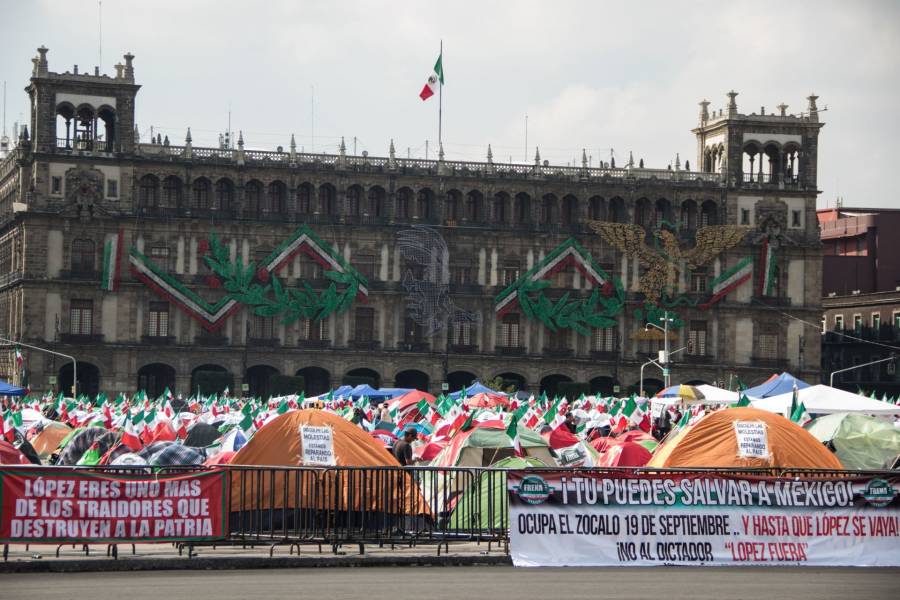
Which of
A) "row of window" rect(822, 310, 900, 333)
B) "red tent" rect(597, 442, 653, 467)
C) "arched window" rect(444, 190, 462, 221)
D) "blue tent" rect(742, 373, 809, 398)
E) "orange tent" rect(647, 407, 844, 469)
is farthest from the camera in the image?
"row of window" rect(822, 310, 900, 333)

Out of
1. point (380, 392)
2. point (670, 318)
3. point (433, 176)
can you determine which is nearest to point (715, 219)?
point (670, 318)

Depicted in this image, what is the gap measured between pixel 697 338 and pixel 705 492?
66420 millimetres

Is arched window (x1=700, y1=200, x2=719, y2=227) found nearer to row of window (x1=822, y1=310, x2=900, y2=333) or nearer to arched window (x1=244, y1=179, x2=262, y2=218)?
row of window (x1=822, y1=310, x2=900, y2=333)

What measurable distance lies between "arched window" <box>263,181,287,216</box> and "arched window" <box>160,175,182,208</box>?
473 cm

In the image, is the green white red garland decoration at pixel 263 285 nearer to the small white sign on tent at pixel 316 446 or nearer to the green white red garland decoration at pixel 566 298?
the green white red garland decoration at pixel 566 298

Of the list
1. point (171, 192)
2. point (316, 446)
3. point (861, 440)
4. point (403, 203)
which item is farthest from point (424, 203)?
point (316, 446)

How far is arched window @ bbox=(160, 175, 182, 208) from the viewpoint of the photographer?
268ft

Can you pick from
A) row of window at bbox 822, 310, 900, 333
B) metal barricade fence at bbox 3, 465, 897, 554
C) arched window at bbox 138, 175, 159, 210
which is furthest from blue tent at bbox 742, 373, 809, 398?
row of window at bbox 822, 310, 900, 333

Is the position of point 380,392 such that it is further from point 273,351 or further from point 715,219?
point 715,219

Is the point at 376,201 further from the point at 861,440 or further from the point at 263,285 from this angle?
the point at 861,440

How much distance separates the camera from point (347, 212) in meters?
83.4

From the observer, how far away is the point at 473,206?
3344 inches

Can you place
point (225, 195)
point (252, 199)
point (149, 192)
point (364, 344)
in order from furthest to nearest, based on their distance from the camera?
1. point (252, 199)
2. point (364, 344)
3. point (225, 195)
4. point (149, 192)

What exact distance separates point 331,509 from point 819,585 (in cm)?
672
